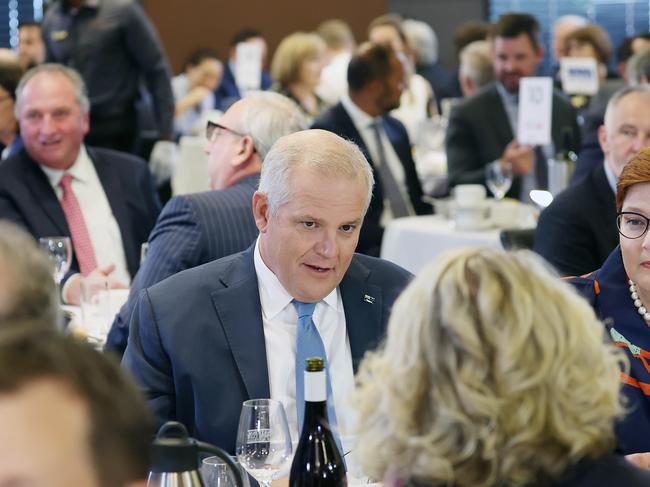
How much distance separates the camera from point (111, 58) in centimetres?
717

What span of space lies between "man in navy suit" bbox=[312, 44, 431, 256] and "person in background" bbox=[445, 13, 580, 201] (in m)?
0.41

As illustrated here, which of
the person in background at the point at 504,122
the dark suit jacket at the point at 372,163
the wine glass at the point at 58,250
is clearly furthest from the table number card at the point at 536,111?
the wine glass at the point at 58,250

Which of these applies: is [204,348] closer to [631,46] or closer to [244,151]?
[244,151]

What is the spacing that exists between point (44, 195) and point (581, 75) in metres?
4.41

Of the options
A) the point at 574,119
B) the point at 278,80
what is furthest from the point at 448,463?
the point at 278,80

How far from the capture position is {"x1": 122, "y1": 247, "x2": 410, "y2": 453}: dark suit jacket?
246 centimetres

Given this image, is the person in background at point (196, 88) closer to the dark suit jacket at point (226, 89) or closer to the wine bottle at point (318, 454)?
the dark suit jacket at point (226, 89)

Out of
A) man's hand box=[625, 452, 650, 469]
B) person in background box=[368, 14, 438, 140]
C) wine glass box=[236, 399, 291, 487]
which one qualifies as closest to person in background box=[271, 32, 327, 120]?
person in background box=[368, 14, 438, 140]

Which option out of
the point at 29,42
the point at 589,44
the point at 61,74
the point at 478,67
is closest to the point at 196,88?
the point at 29,42

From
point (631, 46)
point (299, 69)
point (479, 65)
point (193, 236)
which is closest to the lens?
point (193, 236)

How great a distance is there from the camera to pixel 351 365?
2588 mm

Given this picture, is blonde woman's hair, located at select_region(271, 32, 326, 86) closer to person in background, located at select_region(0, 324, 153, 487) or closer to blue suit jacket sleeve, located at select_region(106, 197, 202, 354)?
blue suit jacket sleeve, located at select_region(106, 197, 202, 354)

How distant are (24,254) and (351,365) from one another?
1086mm

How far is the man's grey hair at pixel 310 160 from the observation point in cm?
254
